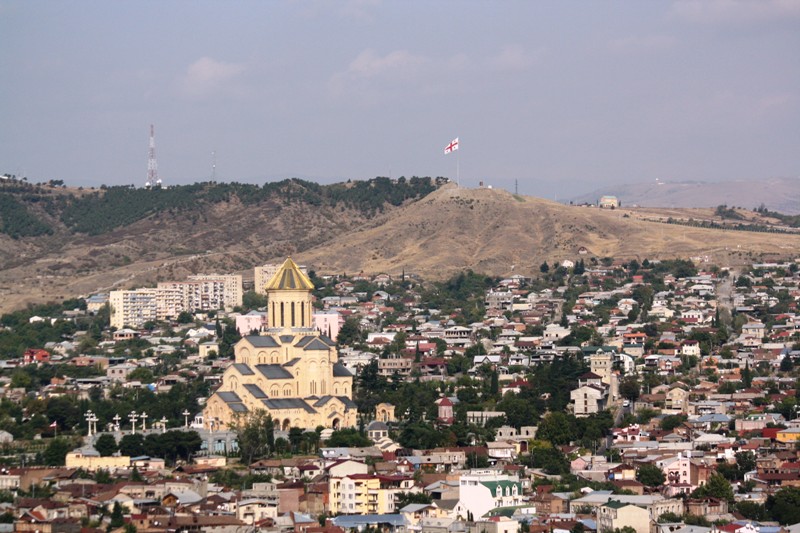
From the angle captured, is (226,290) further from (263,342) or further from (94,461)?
(94,461)

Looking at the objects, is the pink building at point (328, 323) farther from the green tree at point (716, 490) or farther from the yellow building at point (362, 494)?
the green tree at point (716, 490)

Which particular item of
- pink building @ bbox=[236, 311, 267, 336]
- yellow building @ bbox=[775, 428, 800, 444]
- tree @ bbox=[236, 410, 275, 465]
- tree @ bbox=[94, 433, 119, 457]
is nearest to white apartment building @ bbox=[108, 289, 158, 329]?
pink building @ bbox=[236, 311, 267, 336]

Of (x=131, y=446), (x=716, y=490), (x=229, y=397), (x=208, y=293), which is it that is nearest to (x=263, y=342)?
(x=229, y=397)

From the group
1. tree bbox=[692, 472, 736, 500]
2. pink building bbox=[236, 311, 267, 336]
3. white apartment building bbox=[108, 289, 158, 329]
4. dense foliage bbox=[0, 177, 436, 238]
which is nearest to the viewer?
tree bbox=[692, 472, 736, 500]

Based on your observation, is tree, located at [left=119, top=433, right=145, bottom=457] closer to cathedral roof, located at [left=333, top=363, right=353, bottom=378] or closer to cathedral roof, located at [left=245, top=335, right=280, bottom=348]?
cathedral roof, located at [left=245, top=335, right=280, bottom=348]

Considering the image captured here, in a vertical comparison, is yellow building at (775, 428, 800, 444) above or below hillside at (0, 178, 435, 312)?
below

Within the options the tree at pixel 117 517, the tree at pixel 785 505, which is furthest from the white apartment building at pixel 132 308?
the tree at pixel 785 505
